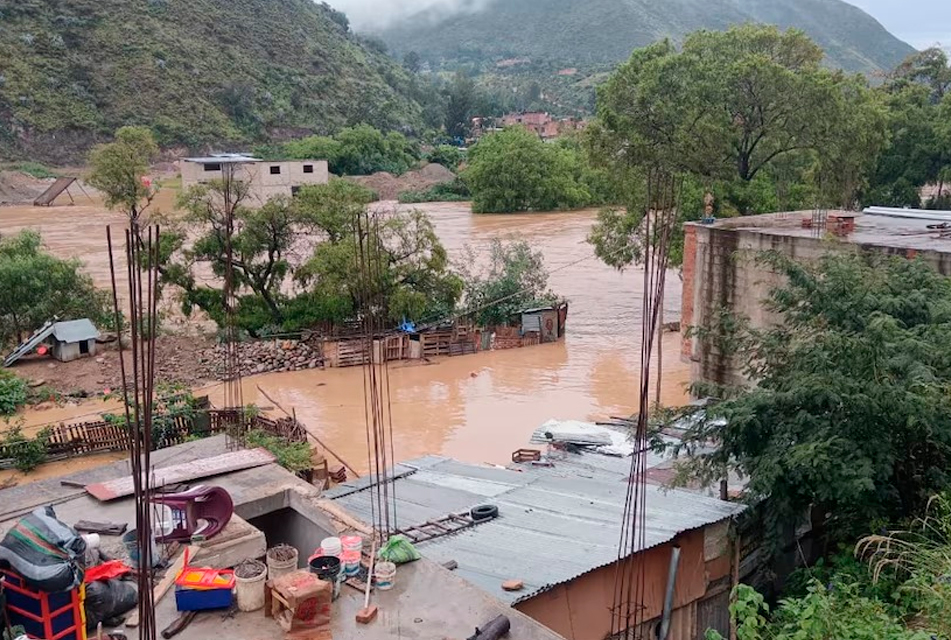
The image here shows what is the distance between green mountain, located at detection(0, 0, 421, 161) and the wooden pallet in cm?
4542

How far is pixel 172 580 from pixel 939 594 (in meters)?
3.97

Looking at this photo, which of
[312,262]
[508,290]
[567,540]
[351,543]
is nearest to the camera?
[351,543]

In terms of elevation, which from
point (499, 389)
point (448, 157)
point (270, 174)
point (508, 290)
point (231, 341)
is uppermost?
point (448, 157)

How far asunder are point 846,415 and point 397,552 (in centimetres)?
355

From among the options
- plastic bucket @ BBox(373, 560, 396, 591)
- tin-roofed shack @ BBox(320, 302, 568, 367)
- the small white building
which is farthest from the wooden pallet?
the small white building

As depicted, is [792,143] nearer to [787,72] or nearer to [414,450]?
[787,72]

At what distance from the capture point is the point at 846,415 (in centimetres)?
603

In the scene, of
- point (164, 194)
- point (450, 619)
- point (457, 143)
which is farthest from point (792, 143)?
point (457, 143)

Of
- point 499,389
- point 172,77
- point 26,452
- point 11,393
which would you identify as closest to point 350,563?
point 26,452

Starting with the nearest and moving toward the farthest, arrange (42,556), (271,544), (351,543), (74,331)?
(42,556), (351,543), (271,544), (74,331)

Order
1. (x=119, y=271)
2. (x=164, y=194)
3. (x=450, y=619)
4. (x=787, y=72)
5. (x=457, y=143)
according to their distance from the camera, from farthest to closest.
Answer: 1. (x=457, y=143)
2. (x=164, y=194)
3. (x=119, y=271)
4. (x=787, y=72)
5. (x=450, y=619)

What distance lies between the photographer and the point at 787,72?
1541 cm

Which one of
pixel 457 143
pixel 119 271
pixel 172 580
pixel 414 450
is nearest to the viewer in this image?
pixel 172 580

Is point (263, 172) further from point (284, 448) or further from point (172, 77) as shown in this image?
point (284, 448)
